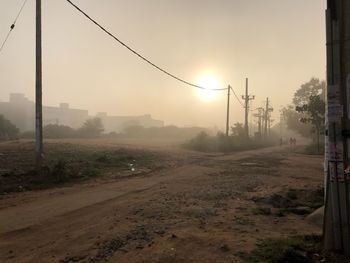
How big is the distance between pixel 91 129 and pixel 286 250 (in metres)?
74.6

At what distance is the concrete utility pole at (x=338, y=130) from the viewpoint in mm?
6044

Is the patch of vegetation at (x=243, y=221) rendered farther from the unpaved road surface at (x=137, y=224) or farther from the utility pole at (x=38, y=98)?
Answer: the utility pole at (x=38, y=98)

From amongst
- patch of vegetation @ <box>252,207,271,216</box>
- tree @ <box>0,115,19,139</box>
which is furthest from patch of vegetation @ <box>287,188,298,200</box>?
tree @ <box>0,115,19,139</box>

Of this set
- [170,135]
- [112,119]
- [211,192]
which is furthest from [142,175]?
[112,119]

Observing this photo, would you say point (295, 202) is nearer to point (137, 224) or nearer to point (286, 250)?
point (137, 224)

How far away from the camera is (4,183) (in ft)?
42.5

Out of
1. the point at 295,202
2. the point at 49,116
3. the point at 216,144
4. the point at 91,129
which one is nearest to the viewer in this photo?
the point at 295,202

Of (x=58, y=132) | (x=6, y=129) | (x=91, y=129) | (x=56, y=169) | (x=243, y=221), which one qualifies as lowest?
(x=243, y=221)

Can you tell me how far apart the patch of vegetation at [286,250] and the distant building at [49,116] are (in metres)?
102

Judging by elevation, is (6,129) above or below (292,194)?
above

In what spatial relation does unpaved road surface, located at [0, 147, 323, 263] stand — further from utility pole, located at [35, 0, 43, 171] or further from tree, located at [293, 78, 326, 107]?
tree, located at [293, 78, 326, 107]

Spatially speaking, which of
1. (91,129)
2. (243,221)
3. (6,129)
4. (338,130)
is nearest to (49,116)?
(91,129)

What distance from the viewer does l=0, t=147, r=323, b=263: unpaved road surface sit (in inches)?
242

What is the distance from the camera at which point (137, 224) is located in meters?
7.91
